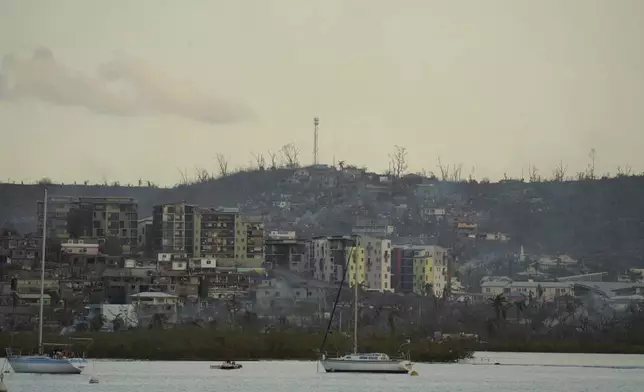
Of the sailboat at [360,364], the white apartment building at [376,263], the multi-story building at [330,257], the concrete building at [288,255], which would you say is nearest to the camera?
the sailboat at [360,364]

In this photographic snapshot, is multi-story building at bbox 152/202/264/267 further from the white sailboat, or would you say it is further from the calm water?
the white sailboat

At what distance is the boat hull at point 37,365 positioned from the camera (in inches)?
2790

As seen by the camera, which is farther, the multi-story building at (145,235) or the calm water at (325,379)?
the multi-story building at (145,235)

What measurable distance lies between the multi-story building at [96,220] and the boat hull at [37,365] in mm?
82469

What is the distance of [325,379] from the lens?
7344cm

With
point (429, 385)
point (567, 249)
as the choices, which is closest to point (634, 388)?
point (429, 385)

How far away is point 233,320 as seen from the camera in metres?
118

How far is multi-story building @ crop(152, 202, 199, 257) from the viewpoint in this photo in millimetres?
155500

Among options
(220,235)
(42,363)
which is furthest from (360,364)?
(220,235)

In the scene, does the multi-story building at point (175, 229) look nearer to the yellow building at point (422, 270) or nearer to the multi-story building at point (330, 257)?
the multi-story building at point (330, 257)

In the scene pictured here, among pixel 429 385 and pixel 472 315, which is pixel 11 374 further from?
pixel 472 315

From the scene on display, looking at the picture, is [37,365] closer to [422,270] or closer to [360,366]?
[360,366]

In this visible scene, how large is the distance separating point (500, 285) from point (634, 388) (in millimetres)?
81868

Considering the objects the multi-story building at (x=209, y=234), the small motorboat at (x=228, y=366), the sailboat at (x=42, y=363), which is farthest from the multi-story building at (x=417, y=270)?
the sailboat at (x=42, y=363)
